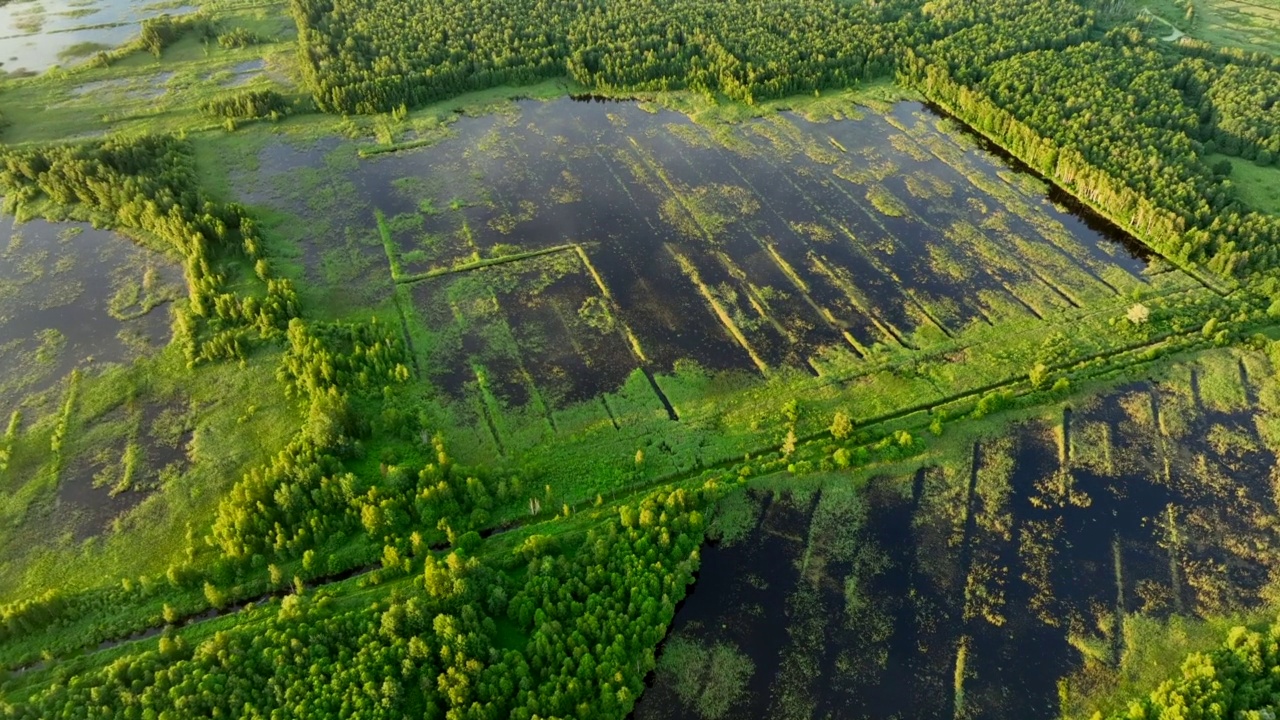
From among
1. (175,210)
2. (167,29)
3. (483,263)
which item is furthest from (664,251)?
(167,29)

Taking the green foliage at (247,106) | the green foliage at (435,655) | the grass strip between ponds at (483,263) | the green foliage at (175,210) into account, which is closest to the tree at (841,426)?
the green foliage at (435,655)

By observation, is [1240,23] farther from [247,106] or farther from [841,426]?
[247,106]

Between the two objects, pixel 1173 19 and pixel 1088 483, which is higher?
pixel 1173 19

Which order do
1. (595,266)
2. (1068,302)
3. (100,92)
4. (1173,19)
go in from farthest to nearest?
(1173,19), (100,92), (595,266), (1068,302)

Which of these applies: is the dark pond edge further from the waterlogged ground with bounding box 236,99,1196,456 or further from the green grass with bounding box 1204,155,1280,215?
the green grass with bounding box 1204,155,1280,215

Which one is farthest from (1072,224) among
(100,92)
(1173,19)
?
(100,92)

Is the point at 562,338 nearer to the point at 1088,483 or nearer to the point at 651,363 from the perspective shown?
the point at 651,363
